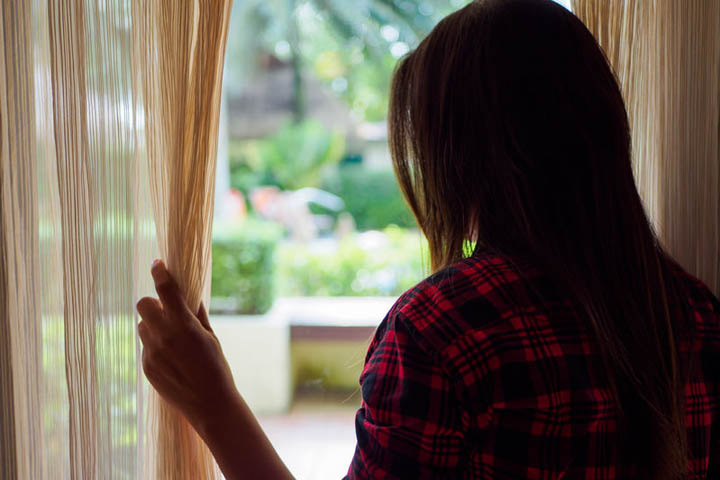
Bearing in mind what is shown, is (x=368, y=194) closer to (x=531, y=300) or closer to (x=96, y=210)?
(x=96, y=210)

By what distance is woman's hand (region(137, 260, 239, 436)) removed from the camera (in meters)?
0.65

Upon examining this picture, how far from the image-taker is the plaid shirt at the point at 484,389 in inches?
19.4

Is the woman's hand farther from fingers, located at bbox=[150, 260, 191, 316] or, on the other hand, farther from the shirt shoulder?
the shirt shoulder

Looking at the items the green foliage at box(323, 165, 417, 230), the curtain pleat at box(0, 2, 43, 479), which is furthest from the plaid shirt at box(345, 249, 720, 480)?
the green foliage at box(323, 165, 417, 230)

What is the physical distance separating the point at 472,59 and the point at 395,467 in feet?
1.20

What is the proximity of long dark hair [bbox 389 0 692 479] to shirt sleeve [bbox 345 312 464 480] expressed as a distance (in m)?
0.13

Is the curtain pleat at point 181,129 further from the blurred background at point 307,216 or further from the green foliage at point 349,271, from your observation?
the green foliage at point 349,271

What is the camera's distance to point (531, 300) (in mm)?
512

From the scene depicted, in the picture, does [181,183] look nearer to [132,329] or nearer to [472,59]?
[132,329]

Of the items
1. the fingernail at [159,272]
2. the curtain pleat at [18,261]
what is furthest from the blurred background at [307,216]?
the curtain pleat at [18,261]

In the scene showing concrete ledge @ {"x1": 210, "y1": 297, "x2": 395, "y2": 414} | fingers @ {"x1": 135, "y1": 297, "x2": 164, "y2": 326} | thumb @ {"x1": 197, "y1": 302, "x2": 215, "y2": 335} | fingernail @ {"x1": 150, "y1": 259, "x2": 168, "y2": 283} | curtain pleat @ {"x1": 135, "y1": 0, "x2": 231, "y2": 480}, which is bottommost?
concrete ledge @ {"x1": 210, "y1": 297, "x2": 395, "y2": 414}

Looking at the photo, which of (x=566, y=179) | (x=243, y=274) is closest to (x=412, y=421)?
(x=566, y=179)

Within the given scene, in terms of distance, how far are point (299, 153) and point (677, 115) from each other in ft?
17.1

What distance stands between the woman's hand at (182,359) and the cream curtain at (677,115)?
59 cm
